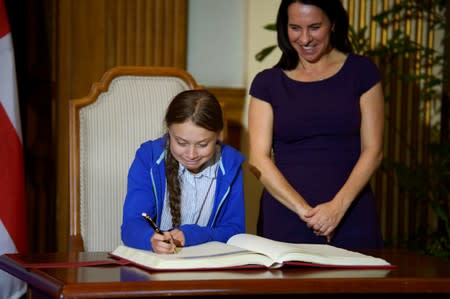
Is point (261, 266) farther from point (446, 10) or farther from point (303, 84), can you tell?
point (446, 10)

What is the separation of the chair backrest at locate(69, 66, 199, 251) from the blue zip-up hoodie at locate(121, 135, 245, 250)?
41 cm

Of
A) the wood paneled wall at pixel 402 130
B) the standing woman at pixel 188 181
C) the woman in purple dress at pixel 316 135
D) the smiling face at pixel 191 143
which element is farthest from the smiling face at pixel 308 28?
the wood paneled wall at pixel 402 130

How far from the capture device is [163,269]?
206 cm

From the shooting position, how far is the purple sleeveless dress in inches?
117

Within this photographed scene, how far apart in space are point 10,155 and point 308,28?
128 centimetres

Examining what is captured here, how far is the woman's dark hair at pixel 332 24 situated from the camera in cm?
301

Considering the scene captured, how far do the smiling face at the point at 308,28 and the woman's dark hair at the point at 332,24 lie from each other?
21 mm

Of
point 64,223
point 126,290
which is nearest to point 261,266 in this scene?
point 126,290

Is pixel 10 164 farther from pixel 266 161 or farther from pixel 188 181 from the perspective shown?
pixel 266 161

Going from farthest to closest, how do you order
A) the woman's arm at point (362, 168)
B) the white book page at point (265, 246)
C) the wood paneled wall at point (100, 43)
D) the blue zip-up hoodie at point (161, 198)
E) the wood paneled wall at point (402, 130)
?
the wood paneled wall at point (402, 130), the wood paneled wall at point (100, 43), the woman's arm at point (362, 168), the blue zip-up hoodie at point (161, 198), the white book page at point (265, 246)

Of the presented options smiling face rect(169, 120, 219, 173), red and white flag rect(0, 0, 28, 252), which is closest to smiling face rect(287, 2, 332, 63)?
smiling face rect(169, 120, 219, 173)

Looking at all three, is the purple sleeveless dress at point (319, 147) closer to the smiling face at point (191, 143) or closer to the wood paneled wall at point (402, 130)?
the smiling face at point (191, 143)

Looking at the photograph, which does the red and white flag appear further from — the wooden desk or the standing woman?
the wooden desk

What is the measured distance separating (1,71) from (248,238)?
150cm
